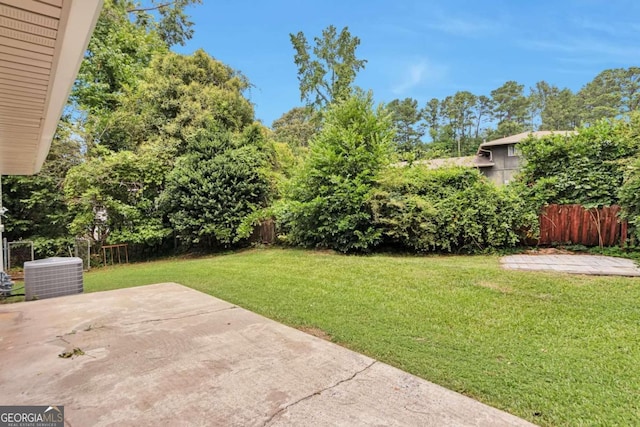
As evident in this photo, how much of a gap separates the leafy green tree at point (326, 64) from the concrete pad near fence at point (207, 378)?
921 inches

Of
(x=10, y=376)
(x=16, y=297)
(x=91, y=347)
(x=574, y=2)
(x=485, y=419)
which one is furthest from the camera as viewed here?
(x=574, y=2)

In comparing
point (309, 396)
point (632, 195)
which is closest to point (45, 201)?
point (309, 396)

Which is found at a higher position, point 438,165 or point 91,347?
point 438,165

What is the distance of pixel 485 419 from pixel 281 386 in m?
1.23

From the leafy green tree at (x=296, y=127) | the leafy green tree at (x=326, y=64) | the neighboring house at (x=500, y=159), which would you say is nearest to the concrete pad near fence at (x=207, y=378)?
the neighboring house at (x=500, y=159)

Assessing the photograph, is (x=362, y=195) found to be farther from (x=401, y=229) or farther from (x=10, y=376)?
(x=10, y=376)

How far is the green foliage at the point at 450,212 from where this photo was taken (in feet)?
25.1

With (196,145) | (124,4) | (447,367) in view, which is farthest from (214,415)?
(124,4)

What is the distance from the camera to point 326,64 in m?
25.0

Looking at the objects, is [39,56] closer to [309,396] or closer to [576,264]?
[309,396]

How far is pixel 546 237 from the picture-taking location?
7.74 metres

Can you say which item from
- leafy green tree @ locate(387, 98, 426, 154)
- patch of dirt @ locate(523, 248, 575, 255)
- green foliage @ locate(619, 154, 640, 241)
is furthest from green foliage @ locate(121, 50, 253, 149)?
A: leafy green tree @ locate(387, 98, 426, 154)

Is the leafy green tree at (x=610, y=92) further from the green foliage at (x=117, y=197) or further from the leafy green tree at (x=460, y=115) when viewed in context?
the green foliage at (x=117, y=197)

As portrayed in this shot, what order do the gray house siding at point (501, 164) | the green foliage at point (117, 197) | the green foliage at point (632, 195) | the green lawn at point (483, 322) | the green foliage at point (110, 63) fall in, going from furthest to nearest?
the gray house siding at point (501, 164), the green foliage at point (110, 63), the green foliage at point (117, 197), the green foliage at point (632, 195), the green lawn at point (483, 322)
